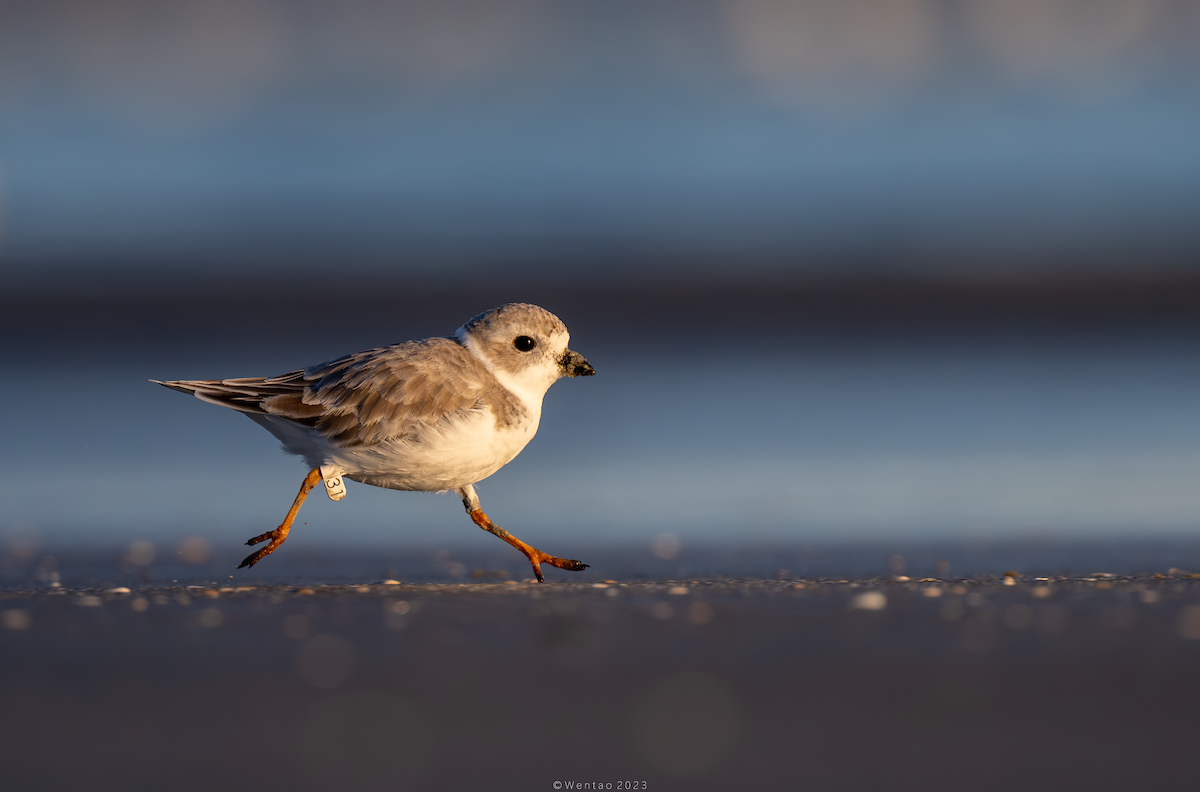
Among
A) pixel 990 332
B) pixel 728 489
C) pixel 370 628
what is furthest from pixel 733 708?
pixel 990 332

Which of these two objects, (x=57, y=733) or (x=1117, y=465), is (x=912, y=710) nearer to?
(x=57, y=733)

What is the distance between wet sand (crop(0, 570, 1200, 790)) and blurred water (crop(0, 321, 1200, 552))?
207 cm

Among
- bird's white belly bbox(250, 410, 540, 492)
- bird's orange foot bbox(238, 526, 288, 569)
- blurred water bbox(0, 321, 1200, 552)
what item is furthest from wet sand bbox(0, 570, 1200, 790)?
blurred water bbox(0, 321, 1200, 552)

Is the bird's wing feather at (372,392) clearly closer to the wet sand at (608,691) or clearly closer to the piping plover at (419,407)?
the piping plover at (419,407)

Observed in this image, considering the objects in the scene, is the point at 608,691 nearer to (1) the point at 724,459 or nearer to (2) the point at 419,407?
(2) the point at 419,407

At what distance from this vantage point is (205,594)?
166 inches

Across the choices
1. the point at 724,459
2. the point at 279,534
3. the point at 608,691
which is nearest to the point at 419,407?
the point at 279,534

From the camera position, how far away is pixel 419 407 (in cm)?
502

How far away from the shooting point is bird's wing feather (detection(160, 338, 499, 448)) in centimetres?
502

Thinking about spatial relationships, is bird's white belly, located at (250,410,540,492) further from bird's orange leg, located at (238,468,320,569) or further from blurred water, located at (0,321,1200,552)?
blurred water, located at (0,321,1200,552)

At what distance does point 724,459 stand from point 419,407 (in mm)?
3017

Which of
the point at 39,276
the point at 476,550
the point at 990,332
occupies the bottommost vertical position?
the point at 476,550

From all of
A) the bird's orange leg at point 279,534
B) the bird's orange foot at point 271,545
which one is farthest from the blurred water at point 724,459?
the bird's orange foot at point 271,545

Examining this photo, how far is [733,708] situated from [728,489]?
407 centimetres
